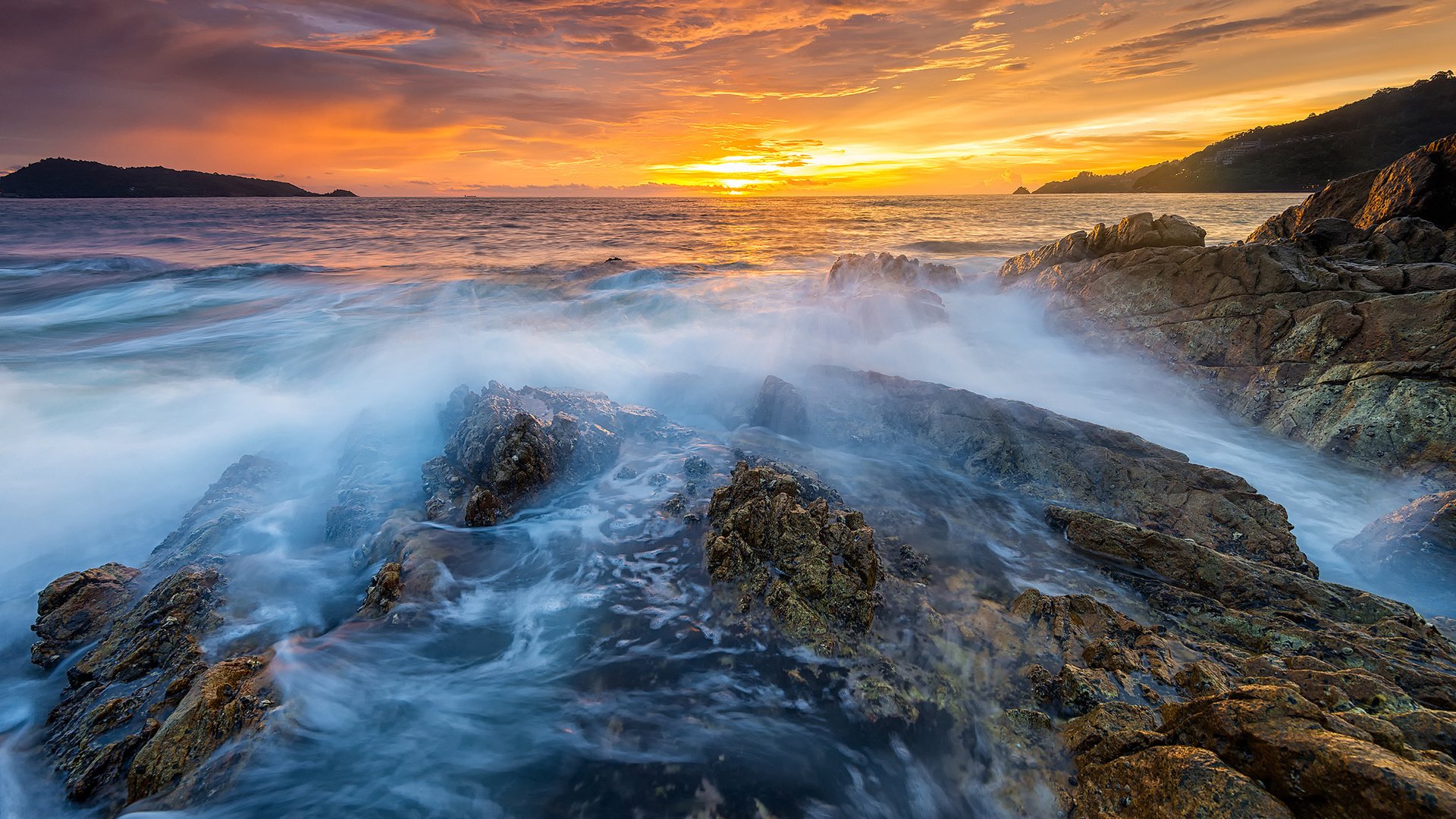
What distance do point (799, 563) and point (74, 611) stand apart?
7.01 meters

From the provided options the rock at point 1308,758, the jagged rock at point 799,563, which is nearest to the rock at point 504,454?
the jagged rock at point 799,563

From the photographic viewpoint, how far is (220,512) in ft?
22.5

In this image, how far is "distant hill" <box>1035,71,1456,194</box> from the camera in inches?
3297

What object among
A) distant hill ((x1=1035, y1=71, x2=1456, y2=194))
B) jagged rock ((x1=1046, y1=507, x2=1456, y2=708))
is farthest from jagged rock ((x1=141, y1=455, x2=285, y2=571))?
distant hill ((x1=1035, y1=71, x2=1456, y2=194))

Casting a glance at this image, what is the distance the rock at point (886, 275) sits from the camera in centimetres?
1883

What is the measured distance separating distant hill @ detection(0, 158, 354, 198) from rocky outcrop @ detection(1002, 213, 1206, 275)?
191778 millimetres

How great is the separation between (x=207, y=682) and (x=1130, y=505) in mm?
9357

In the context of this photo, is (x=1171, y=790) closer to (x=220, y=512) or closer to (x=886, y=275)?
(x=220, y=512)

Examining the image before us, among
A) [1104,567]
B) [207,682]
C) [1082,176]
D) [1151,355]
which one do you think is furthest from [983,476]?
[1082,176]

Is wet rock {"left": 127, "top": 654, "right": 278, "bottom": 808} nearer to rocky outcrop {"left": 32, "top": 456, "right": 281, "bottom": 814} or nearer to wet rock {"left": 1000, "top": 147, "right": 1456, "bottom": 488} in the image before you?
rocky outcrop {"left": 32, "top": 456, "right": 281, "bottom": 814}

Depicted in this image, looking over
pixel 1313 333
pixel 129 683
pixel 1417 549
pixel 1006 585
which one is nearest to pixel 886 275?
pixel 1313 333

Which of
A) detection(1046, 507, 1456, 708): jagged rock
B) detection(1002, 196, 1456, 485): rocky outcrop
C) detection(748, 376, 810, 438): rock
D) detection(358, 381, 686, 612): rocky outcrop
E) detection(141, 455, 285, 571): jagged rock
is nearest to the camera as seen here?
detection(1046, 507, 1456, 708): jagged rock

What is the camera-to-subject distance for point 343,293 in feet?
69.1

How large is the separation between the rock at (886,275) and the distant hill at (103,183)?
18508cm
